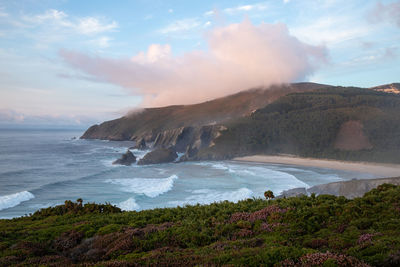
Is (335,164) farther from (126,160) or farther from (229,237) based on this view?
(229,237)

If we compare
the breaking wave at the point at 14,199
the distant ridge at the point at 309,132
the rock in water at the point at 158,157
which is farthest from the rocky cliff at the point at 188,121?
the breaking wave at the point at 14,199

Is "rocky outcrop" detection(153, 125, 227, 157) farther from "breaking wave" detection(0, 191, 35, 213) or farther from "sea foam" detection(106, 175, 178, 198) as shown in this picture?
"breaking wave" detection(0, 191, 35, 213)

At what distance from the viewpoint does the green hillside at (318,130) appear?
71.1 metres

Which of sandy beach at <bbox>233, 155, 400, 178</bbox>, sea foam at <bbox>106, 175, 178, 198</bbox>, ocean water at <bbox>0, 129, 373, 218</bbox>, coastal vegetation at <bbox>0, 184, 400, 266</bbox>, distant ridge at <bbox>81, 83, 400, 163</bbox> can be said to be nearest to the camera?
coastal vegetation at <bbox>0, 184, 400, 266</bbox>

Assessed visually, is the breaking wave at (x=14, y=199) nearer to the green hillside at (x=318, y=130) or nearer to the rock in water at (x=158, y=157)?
the rock in water at (x=158, y=157)

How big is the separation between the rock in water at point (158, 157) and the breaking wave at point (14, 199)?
32.4m

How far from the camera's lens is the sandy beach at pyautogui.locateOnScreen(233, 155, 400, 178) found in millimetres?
52244

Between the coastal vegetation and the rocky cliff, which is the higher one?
the rocky cliff

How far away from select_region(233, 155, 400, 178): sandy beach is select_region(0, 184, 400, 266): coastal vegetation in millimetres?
45886

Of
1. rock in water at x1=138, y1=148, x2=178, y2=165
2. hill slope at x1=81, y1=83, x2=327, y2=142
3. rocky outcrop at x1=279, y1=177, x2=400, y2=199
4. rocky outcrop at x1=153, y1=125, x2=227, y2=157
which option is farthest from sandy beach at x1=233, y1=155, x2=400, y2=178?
hill slope at x1=81, y1=83, x2=327, y2=142

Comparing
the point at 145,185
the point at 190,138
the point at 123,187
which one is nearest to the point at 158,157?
the point at 145,185

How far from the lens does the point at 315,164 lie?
202ft

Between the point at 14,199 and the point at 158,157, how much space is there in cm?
3854

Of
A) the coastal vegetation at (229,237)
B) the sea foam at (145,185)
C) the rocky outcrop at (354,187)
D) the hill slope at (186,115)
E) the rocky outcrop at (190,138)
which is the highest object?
the hill slope at (186,115)
